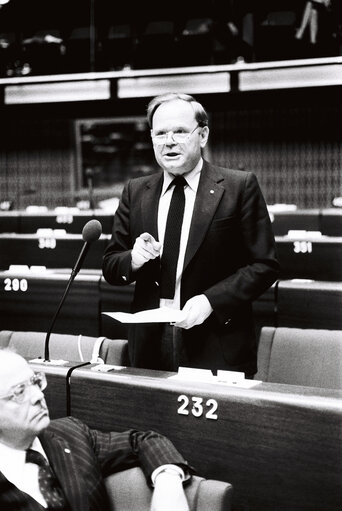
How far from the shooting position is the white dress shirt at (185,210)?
1927 millimetres

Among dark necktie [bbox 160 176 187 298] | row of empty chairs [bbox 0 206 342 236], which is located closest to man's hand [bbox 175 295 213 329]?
dark necktie [bbox 160 176 187 298]

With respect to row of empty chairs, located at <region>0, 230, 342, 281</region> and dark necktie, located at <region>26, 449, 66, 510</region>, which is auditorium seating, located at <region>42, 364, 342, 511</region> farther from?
row of empty chairs, located at <region>0, 230, 342, 281</region>

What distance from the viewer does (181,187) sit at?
1988mm

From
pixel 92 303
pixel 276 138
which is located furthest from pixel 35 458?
pixel 276 138

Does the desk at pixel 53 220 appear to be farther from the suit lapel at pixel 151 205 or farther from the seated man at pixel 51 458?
the seated man at pixel 51 458

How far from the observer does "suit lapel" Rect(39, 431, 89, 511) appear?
4.38 ft

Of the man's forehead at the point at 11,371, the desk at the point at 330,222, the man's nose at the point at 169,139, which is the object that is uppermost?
the man's nose at the point at 169,139

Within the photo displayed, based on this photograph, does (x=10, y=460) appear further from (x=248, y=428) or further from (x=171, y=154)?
(x=171, y=154)

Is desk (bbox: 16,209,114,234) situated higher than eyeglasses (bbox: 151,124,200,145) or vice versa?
eyeglasses (bbox: 151,124,200,145)

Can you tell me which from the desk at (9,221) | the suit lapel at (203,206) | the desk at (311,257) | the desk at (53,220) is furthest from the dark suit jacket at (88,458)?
the desk at (9,221)

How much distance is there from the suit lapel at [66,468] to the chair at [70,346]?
27.8 inches

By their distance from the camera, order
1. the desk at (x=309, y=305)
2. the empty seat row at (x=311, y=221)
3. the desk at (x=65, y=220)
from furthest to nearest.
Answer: the desk at (x=65, y=220) → the empty seat row at (x=311, y=221) → the desk at (x=309, y=305)

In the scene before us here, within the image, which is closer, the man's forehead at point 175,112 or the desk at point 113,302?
the man's forehead at point 175,112

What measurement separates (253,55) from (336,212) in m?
2.77
